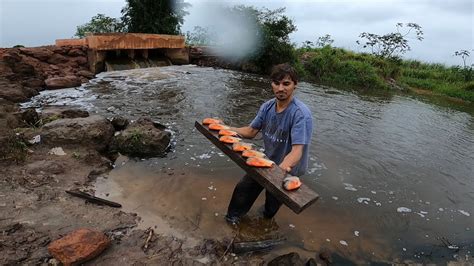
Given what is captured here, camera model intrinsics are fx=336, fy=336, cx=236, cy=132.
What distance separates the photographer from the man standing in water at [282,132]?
3482 mm

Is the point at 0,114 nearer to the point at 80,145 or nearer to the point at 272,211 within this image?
the point at 80,145

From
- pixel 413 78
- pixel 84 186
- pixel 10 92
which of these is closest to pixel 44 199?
pixel 84 186

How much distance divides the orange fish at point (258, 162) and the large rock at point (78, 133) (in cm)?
397

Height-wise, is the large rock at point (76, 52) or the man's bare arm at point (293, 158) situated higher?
the large rock at point (76, 52)

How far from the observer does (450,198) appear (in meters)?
6.07

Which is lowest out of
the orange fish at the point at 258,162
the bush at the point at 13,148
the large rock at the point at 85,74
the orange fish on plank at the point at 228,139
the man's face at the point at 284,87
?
the bush at the point at 13,148

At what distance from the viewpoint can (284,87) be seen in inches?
139

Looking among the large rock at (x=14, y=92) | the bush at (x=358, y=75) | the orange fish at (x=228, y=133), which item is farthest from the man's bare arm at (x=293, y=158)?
the bush at (x=358, y=75)

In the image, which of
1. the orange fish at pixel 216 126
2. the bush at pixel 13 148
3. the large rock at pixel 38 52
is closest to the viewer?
the orange fish at pixel 216 126

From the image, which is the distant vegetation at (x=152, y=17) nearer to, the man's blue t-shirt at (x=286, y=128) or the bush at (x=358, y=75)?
the bush at (x=358, y=75)

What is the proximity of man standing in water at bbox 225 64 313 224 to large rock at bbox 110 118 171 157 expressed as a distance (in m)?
2.68

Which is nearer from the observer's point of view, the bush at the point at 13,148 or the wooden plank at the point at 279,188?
the wooden plank at the point at 279,188

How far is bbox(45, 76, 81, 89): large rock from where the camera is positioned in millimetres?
11359

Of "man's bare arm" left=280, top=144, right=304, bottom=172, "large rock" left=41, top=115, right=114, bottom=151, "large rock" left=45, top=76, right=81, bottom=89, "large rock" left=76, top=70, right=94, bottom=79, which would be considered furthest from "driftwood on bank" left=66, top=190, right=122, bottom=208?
"large rock" left=76, top=70, right=94, bottom=79
